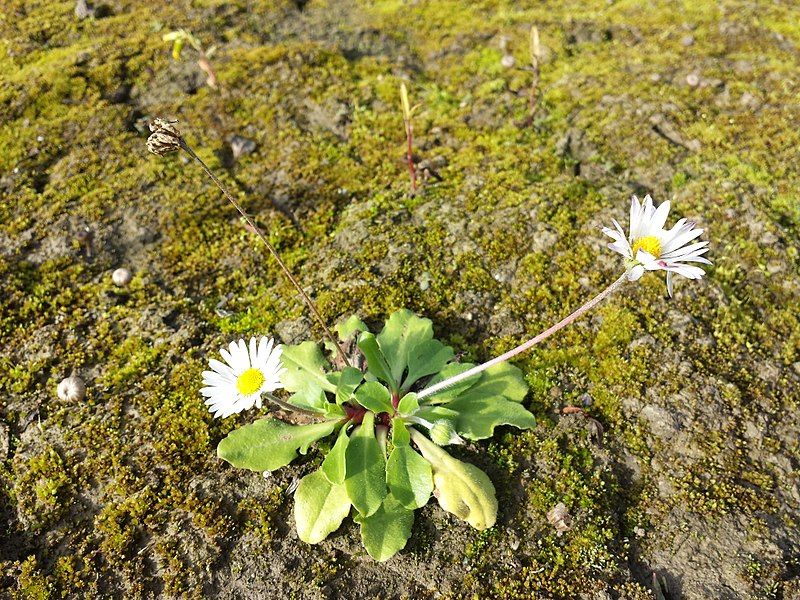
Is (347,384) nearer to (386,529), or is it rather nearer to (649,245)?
(386,529)

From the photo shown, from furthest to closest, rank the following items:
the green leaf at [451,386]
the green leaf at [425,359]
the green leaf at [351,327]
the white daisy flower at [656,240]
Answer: the green leaf at [351,327] < the green leaf at [425,359] < the green leaf at [451,386] < the white daisy flower at [656,240]

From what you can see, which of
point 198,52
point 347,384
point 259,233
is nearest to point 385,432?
point 347,384

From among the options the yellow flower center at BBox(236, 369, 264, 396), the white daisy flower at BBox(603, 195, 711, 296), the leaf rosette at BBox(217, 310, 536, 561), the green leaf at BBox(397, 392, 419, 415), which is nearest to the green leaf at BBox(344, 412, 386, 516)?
the leaf rosette at BBox(217, 310, 536, 561)

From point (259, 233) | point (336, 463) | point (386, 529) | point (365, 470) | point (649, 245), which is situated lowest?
point (386, 529)

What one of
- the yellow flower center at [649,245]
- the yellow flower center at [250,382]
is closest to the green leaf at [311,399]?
the yellow flower center at [250,382]

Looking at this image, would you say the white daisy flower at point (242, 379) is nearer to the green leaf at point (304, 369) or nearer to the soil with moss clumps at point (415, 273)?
the green leaf at point (304, 369)

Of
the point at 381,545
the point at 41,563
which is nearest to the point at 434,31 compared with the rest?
the point at 381,545
